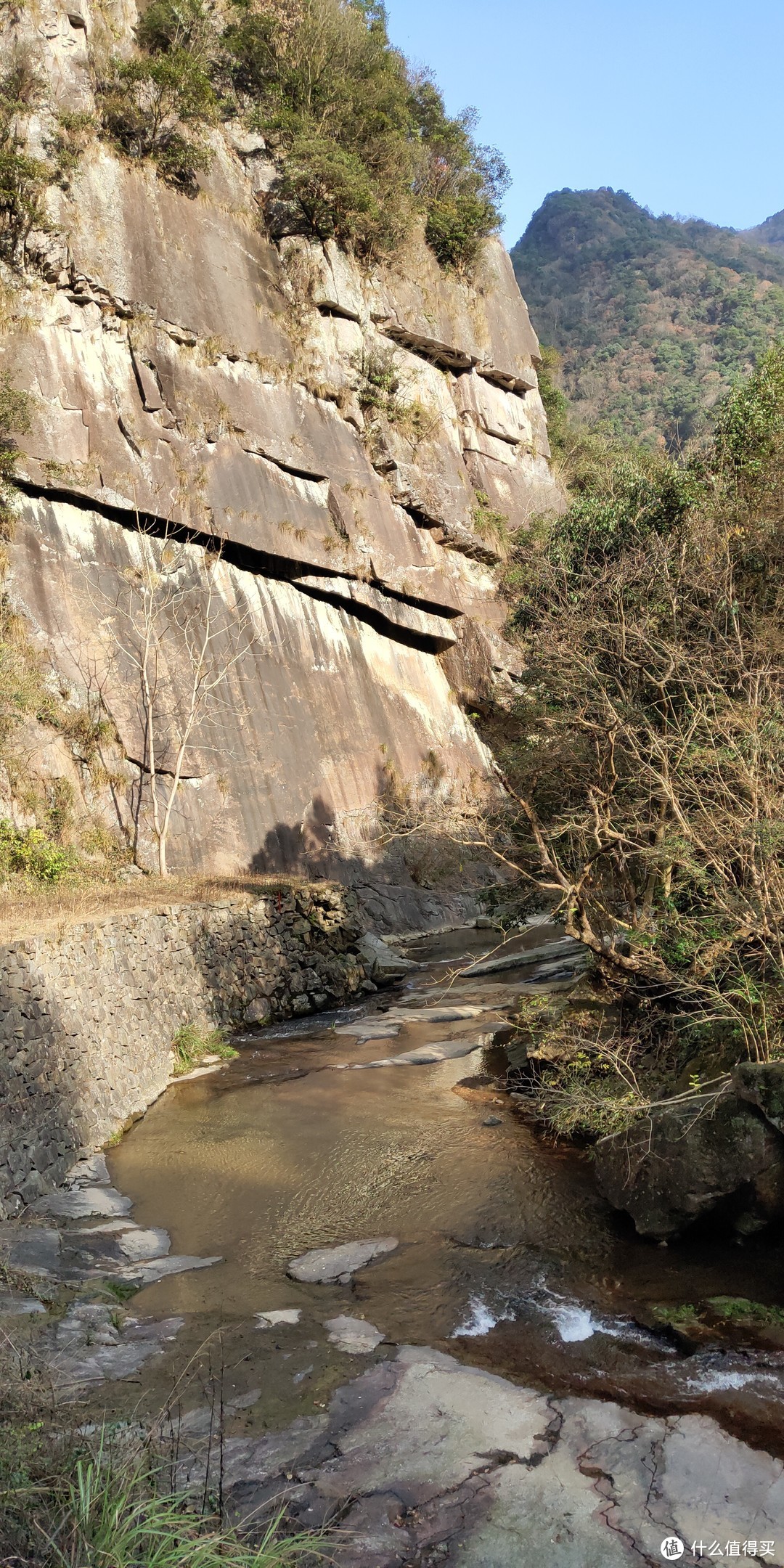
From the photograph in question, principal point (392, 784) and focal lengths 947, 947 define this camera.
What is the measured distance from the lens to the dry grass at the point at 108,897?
1048cm

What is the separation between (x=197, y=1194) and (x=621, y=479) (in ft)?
40.5

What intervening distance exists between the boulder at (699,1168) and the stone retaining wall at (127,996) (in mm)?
4960

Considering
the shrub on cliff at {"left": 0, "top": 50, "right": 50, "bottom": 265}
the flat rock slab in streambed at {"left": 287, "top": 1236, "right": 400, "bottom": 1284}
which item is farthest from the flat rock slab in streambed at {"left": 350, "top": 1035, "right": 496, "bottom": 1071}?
the shrub on cliff at {"left": 0, "top": 50, "right": 50, "bottom": 265}

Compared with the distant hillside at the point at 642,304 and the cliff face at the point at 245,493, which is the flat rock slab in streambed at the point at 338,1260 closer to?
the cliff face at the point at 245,493

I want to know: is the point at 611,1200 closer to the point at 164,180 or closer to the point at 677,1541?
the point at 677,1541

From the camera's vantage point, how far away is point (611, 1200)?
297 inches

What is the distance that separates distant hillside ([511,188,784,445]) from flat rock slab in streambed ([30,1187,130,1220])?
1868 inches

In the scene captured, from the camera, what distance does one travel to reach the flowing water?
17.6ft

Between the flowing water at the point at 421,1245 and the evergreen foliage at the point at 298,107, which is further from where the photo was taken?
the evergreen foliage at the point at 298,107

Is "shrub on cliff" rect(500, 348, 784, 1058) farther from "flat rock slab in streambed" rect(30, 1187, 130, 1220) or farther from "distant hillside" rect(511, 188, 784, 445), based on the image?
"distant hillside" rect(511, 188, 784, 445)

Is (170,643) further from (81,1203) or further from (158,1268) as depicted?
(158,1268)

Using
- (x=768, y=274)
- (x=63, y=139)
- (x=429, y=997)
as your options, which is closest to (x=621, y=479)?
(x=429, y=997)

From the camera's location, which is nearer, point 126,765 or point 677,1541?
point 677,1541

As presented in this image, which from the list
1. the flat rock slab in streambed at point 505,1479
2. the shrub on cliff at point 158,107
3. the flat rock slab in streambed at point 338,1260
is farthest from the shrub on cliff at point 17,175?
the flat rock slab in streambed at point 505,1479
